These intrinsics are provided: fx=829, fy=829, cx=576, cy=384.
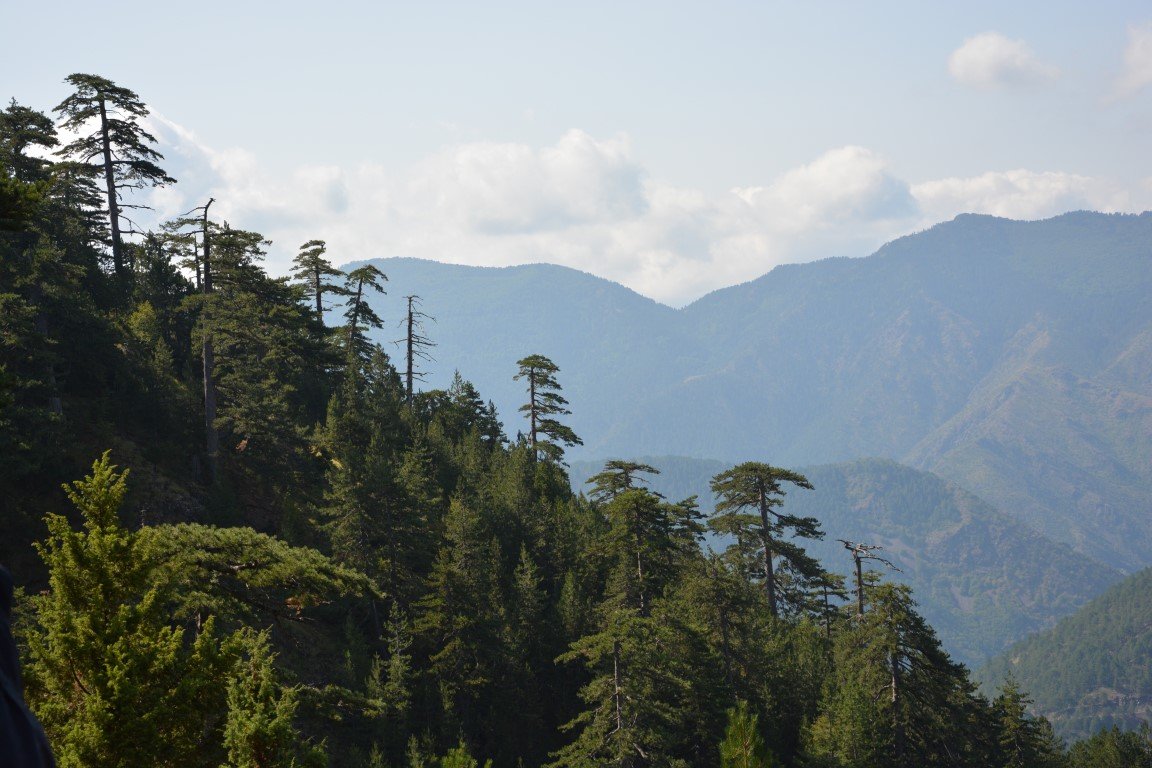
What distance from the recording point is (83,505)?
1017 cm

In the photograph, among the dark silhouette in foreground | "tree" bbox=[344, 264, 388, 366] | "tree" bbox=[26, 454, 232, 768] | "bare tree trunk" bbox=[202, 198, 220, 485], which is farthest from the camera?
"tree" bbox=[344, 264, 388, 366]

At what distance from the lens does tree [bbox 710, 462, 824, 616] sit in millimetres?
45656

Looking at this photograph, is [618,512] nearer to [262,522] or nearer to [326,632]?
[326,632]

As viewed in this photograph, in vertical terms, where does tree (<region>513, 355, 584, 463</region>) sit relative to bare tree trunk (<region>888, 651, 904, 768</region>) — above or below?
above

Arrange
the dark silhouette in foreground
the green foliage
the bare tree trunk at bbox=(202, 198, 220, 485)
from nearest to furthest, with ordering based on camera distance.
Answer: the dark silhouette in foreground, the bare tree trunk at bbox=(202, 198, 220, 485), the green foliage

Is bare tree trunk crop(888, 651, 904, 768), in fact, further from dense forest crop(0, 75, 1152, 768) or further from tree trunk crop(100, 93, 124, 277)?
tree trunk crop(100, 93, 124, 277)

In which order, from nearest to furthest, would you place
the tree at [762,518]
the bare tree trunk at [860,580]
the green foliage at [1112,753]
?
the bare tree trunk at [860,580] < the tree at [762,518] < the green foliage at [1112,753]

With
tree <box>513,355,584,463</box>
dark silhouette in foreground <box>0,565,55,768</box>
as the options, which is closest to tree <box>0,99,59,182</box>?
tree <box>513,355,584,463</box>

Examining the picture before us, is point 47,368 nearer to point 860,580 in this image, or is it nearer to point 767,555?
point 767,555

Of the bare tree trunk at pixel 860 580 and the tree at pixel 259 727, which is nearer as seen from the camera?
the tree at pixel 259 727

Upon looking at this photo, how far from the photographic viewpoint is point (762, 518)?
154 feet

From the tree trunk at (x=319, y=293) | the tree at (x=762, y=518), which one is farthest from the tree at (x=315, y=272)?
the tree at (x=762, y=518)

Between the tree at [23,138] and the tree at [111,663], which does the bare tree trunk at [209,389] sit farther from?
the tree at [111,663]

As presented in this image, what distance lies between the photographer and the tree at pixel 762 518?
45.7 meters
